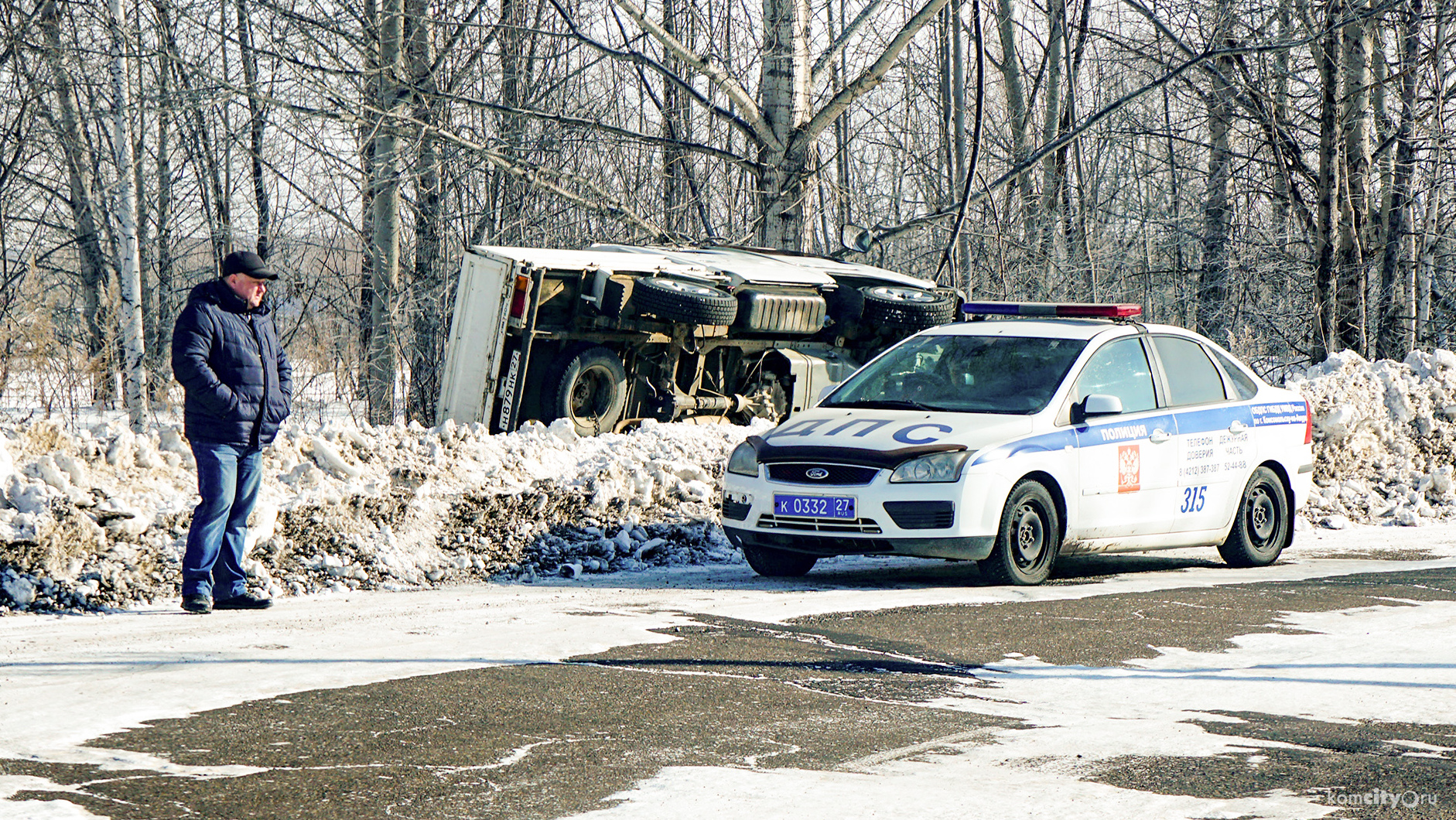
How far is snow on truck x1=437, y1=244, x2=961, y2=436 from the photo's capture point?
13266 millimetres

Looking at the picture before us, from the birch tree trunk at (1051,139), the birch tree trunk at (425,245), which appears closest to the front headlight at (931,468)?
the birch tree trunk at (425,245)

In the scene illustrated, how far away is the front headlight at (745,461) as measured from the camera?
9383 millimetres

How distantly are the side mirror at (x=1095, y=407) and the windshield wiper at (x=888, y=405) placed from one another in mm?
819

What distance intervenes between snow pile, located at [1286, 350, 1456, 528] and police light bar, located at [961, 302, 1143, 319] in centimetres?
400

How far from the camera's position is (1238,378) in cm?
1070

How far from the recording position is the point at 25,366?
18.4 meters

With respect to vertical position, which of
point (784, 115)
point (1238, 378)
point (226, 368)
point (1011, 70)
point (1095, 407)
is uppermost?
point (1011, 70)

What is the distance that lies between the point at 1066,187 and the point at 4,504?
80.6 ft

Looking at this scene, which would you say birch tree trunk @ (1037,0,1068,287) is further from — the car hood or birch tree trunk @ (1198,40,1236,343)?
the car hood

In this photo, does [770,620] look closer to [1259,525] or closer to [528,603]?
[528,603]

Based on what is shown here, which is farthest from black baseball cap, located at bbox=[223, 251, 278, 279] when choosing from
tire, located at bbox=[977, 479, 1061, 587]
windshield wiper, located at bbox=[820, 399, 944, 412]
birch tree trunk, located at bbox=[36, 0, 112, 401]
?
birch tree trunk, located at bbox=[36, 0, 112, 401]

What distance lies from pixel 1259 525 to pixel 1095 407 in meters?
2.15

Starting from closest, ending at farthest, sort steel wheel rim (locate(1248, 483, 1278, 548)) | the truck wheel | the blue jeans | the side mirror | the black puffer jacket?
1. the black puffer jacket
2. the blue jeans
3. the side mirror
4. steel wheel rim (locate(1248, 483, 1278, 548))
5. the truck wheel

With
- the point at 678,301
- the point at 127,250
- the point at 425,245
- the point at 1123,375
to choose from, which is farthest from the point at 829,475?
the point at 425,245
